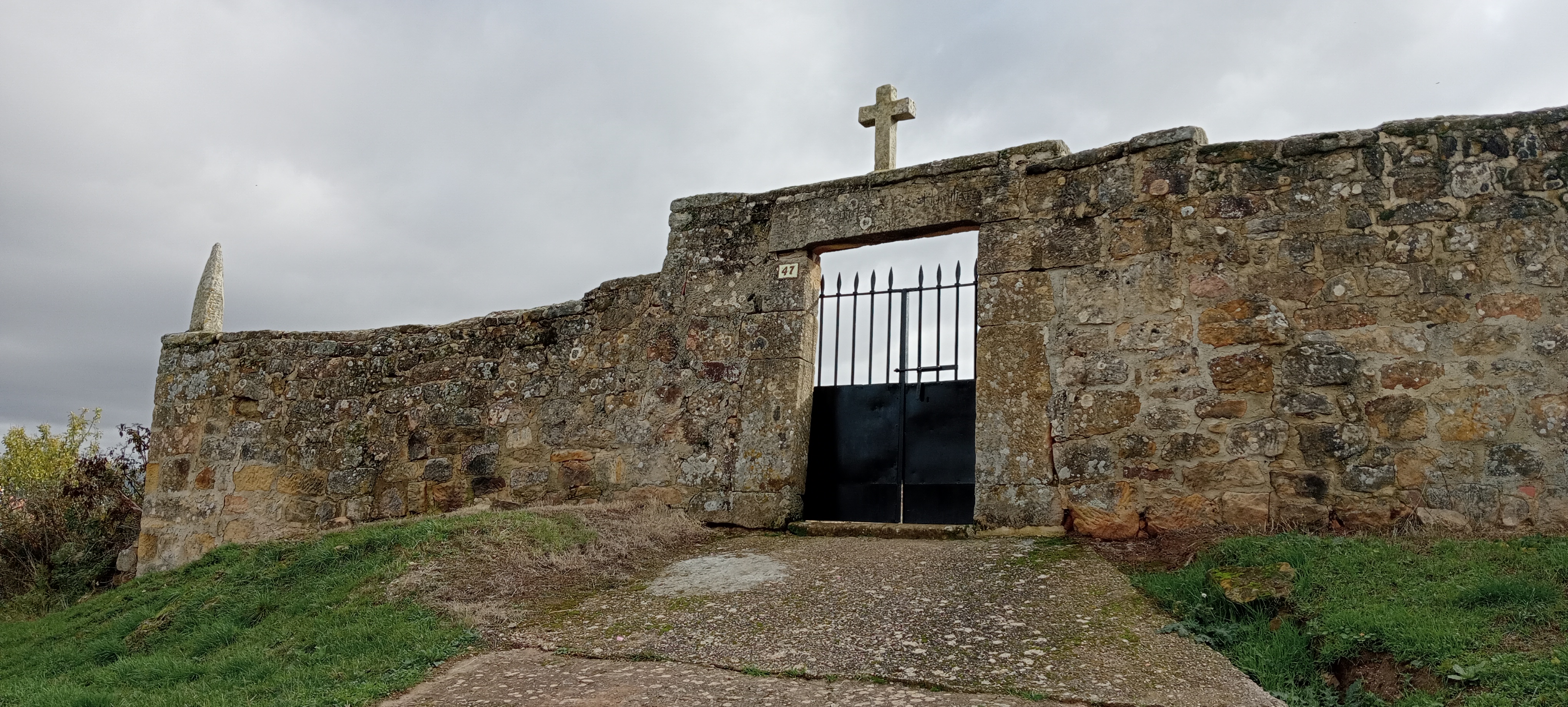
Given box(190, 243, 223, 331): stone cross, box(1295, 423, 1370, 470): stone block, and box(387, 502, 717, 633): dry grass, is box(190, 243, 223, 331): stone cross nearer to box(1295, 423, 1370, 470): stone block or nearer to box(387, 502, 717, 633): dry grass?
box(387, 502, 717, 633): dry grass

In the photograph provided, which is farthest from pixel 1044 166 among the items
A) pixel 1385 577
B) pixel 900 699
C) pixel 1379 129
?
pixel 900 699

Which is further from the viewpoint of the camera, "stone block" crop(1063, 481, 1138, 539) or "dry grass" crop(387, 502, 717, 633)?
"stone block" crop(1063, 481, 1138, 539)

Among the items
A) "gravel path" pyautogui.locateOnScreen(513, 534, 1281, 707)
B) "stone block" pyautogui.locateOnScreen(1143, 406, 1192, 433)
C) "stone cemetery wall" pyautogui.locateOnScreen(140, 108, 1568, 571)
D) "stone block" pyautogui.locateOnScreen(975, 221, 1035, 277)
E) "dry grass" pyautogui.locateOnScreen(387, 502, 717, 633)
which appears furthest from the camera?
"stone block" pyautogui.locateOnScreen(975, 221, 1035, 277)

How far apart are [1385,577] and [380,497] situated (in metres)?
6.67

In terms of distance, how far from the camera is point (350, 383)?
8.05 meters

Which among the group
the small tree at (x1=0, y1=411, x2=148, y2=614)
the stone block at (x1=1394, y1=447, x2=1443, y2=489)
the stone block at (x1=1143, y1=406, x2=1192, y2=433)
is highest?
the stone block at (x1=1143, y1=406, x2=1192, y2=433)

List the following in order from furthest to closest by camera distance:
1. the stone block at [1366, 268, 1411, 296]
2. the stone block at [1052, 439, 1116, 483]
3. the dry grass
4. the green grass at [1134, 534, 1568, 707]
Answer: the stone block at [1052, 439, 1116, 483], the stone block at [1366, 268, 1411, 296], the dry grass, the green grass at [1134, 534, 1568, 707]

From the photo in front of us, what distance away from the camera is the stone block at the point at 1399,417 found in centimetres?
503

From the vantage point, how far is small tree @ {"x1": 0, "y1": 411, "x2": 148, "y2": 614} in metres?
8.83

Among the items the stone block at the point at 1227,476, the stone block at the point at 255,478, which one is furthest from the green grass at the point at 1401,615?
the stone block at the point at 255,478

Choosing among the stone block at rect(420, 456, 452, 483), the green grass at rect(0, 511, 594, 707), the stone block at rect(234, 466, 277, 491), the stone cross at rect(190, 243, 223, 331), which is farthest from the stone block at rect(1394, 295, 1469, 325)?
the stone cross at rect(190, 243, 223, 331)

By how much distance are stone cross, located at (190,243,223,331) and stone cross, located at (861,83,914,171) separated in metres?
6.00

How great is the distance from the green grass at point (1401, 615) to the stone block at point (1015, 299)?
1793 millimetres

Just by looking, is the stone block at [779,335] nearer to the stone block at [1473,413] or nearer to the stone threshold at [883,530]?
the stone threshold at [883,530]
